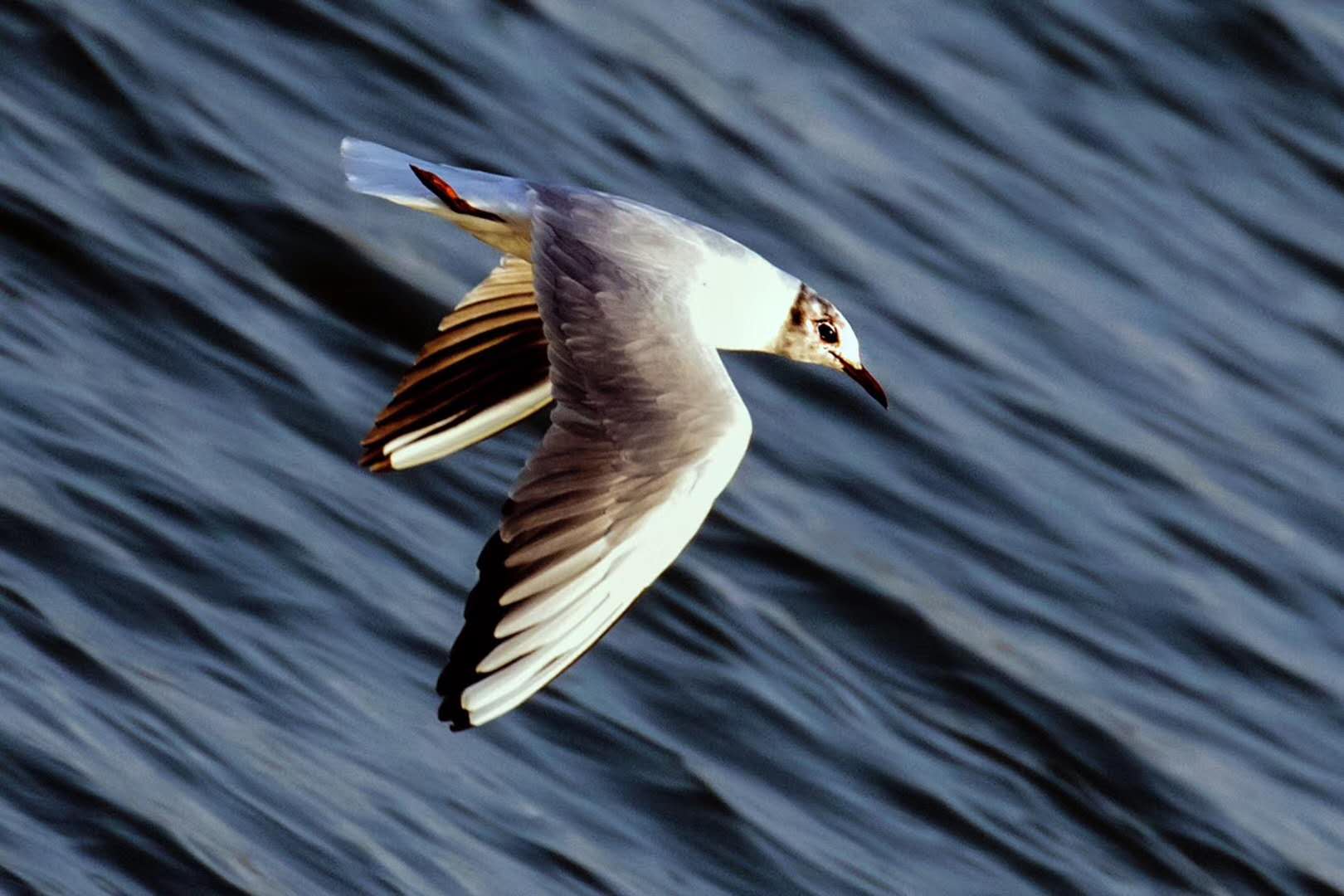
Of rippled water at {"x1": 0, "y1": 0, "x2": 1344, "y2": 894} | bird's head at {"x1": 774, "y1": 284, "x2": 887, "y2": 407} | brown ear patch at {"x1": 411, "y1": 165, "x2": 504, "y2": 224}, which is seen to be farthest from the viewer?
rippled water at {"x1": 0, "y1": 0, "x2": 1344, "y2": 894}

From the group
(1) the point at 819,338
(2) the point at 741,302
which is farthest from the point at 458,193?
(1) the point at 819,338

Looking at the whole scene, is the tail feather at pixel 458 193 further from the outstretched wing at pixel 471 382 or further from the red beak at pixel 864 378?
the red beak at pixel 864 378

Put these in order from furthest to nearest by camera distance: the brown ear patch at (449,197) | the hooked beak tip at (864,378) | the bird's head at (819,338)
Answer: the hooked beak tip at (864,378)
the bird's head at (819,338)
the brown ear patch at (449,197)

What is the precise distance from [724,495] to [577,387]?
11.9 feet

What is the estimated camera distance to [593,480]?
4.77 metres

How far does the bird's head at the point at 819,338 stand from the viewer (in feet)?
19.8

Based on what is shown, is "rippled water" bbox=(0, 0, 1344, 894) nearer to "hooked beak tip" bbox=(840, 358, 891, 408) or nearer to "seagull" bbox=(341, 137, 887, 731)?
"seagull" bbox=(341, 137, 887, 731)

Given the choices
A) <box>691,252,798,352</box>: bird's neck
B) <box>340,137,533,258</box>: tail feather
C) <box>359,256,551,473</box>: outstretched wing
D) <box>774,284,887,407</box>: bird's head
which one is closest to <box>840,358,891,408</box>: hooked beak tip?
<box>774,284,887,407</box>: bird's head

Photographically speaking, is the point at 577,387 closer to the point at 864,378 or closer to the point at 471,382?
the point at 471,382

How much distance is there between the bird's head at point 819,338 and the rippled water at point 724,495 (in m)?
1.41

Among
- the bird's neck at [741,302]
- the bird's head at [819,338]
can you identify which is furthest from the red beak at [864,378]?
the bird's neck at [741,302]

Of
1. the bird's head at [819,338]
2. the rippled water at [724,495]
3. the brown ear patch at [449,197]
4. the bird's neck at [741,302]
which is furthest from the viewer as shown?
the rippled water at [724,495]

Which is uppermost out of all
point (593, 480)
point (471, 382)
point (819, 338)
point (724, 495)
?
point (819, 338)

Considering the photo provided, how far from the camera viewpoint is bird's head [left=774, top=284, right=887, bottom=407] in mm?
6043
